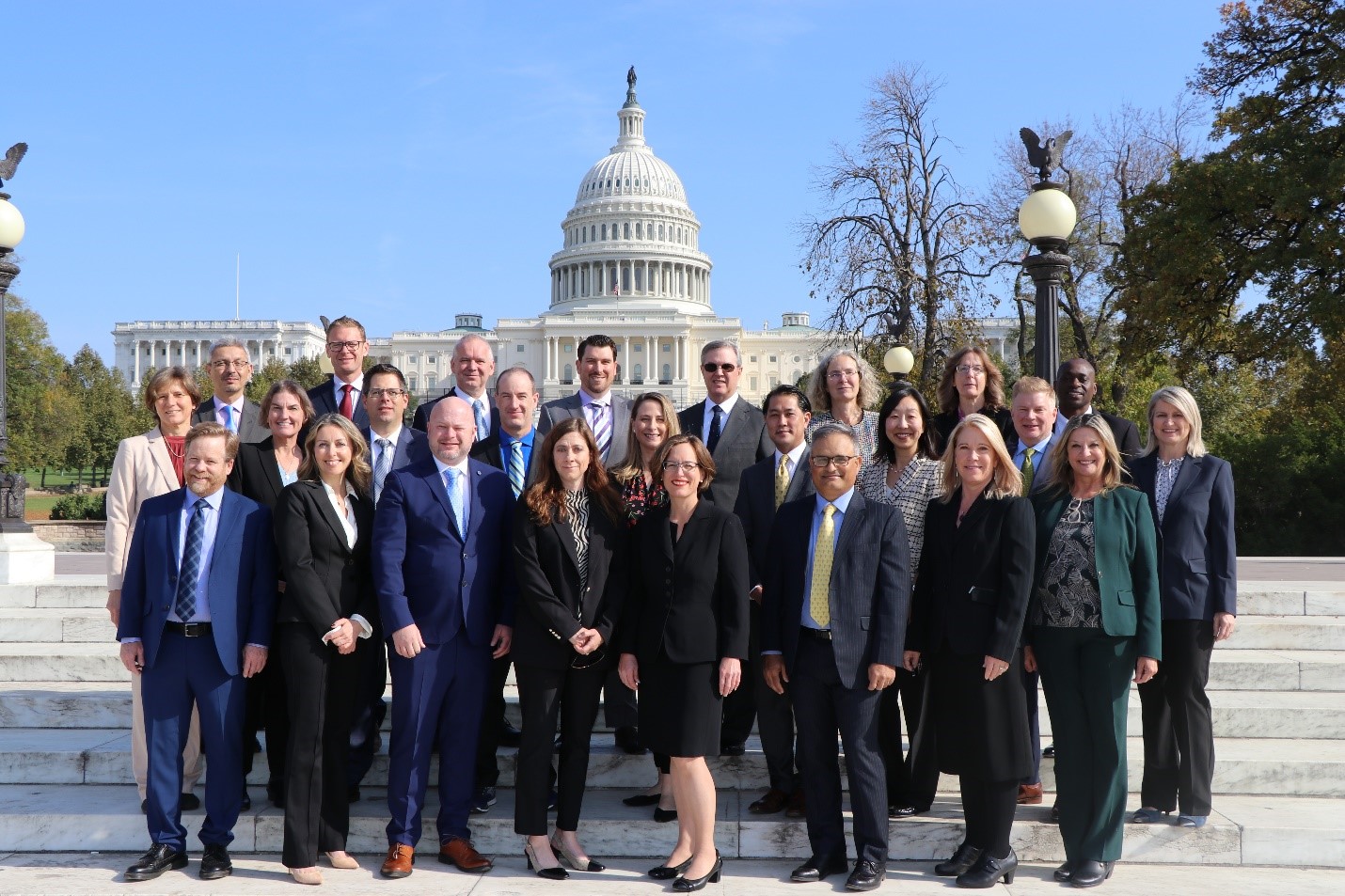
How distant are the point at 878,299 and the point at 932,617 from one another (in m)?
21.6

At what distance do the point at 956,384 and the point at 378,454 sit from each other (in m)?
3.55

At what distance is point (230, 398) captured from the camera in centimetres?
680

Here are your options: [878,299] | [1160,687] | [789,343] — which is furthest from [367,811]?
[789,343]

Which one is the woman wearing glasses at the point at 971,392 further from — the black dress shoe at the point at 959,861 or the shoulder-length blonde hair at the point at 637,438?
the black dress shoe at the point at 959,861

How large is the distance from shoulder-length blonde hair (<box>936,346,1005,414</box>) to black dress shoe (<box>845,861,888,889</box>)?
2.90 meters

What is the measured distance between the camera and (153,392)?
20.6 ft

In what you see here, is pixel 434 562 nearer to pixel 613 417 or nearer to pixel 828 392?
pixel 613 417

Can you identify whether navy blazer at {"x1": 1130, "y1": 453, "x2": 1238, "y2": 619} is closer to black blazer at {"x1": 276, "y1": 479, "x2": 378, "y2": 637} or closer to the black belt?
black blazer at {"x1": 276, "y1": 479, "x2": 378, "y2": 637}

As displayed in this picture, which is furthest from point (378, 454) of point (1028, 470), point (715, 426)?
point (1028, 470)

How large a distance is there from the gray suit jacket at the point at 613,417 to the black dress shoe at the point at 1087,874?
3.30m

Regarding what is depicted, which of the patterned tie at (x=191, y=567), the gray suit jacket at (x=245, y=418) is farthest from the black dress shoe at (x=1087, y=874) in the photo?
the gray suit jacket at (x=245, y=418)

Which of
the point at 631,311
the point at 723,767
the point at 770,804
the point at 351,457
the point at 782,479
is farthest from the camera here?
the point at 631,311

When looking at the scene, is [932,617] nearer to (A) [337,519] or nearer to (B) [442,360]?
(A) [337,519]

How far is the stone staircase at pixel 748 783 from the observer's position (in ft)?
18.8
